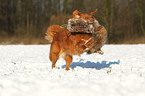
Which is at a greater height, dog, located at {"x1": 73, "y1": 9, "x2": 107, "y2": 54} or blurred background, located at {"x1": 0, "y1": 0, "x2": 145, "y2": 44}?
blurred background, located at {"x1": 0, "y1": 0, "x2": 145, "y2": 44}

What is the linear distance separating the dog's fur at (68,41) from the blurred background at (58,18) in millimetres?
11169

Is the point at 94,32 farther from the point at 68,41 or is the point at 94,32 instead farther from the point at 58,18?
the point at 58,18

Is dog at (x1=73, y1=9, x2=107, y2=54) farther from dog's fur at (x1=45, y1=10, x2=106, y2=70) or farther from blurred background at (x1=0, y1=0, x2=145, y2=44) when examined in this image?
blurred background at (x1=0, y1=0, x2=145, y2=44)

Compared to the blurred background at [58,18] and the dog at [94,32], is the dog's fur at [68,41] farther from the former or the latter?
the blurred background at [58,18]

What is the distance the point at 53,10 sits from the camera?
109 ft

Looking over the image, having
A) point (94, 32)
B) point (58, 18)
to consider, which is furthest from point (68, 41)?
point (58, 18)

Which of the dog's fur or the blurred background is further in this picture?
the blurred background

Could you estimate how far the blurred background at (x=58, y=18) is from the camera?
2244 cm

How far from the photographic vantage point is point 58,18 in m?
22.2

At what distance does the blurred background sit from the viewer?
2244cm

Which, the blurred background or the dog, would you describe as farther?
the blurred background

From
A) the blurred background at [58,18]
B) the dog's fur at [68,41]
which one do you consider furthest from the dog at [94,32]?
the blurred background at [58,18]

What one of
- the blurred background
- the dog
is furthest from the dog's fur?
Answer: the blurred background

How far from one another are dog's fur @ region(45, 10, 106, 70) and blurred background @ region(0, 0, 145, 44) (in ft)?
36.6
